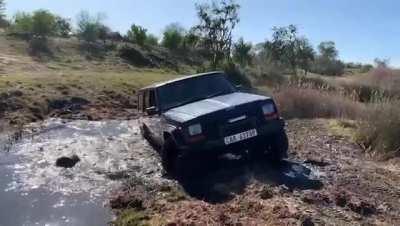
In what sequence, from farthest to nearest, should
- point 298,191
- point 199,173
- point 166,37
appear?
point 166,37 → point 199,173 → point 298,191

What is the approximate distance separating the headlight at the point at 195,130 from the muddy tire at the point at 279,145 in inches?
53.0

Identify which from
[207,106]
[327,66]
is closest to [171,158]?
[207,106]

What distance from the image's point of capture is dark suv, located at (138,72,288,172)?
821 centimetres

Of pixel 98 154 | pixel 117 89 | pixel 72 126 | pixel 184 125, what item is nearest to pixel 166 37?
pixel 117 89

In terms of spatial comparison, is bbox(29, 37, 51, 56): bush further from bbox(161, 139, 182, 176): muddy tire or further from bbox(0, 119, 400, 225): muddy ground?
bbox(161, 139, 182, 176): muddy tire

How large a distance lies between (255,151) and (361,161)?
190 cm

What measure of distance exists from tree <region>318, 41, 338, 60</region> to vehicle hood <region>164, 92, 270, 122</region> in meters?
57.3

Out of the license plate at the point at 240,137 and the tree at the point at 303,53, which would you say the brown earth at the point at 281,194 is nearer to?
the license plate at the point at 240,137

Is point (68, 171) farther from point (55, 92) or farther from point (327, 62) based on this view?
point (327, 62)

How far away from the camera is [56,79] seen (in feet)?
69.2

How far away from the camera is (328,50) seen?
67.9 meters

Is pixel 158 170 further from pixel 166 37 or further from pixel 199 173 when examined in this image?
pixel 166 37

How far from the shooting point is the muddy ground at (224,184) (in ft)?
21.7

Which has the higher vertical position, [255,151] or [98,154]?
[255,151]
